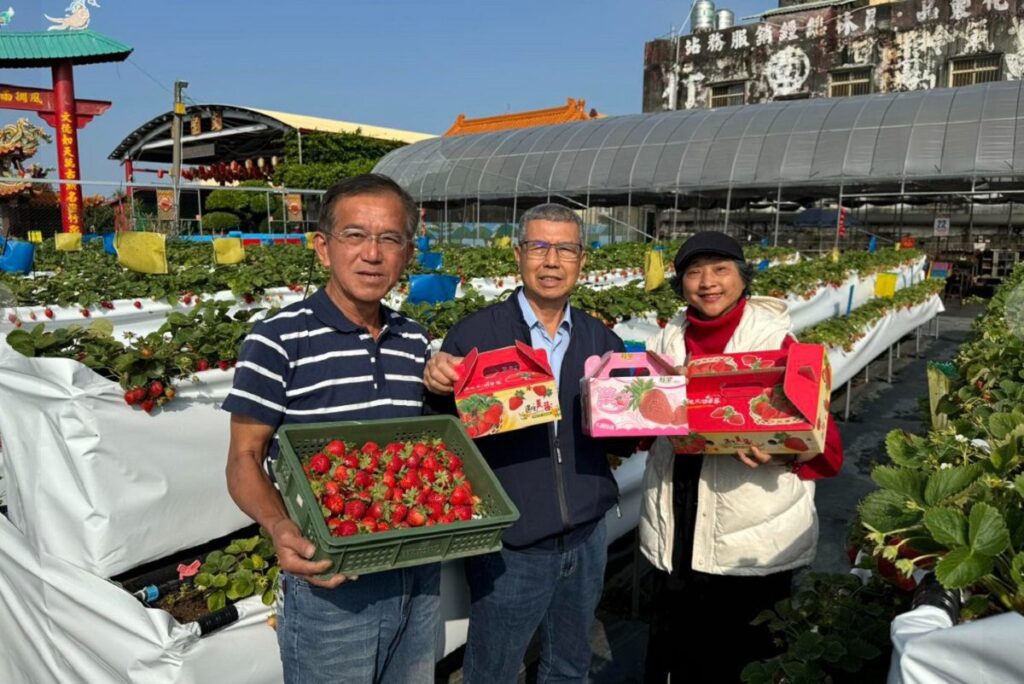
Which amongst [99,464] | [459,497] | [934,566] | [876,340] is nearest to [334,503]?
[459,497]

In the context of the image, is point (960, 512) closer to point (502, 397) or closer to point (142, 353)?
point (502, 397)

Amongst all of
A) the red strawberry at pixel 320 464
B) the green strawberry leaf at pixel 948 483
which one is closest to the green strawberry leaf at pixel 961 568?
the green strawberry leaf at pixel 948 483

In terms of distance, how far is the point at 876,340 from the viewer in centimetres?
804

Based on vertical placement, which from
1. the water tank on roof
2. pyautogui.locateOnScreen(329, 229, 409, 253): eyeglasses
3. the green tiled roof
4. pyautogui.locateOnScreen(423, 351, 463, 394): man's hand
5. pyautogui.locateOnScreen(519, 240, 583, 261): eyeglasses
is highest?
the water tank on roof

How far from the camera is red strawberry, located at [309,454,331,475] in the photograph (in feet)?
5.06

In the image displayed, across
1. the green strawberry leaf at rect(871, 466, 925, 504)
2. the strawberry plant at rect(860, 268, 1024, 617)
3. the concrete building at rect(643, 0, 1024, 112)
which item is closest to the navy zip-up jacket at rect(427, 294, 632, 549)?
the strawberry plant at rect(860, 268, 1024, 617)

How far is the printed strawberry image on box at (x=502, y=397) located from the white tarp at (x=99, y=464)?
5.47 feet

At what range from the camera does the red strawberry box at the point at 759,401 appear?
186 cm

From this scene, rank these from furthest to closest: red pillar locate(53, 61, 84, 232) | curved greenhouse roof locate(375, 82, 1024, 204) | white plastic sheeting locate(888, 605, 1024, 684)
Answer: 1. red pillar locate(53, 61, 84, 232)
2. curved greenhouse roof locate(375, 82, 1024, 204)
3. white plastic sheeting locate(888, 605, 1024, 684)

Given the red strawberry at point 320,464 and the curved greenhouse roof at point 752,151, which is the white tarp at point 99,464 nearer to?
the red strawberry at point 320,464

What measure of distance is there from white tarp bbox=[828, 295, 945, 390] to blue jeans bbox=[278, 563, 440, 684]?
4.66 meters

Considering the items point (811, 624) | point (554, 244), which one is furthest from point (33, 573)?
point (811, 624)

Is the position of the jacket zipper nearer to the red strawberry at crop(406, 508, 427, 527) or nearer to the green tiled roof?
the red strawberry at crop(406, 508, 427, 527)

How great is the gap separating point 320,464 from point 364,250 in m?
0.53
